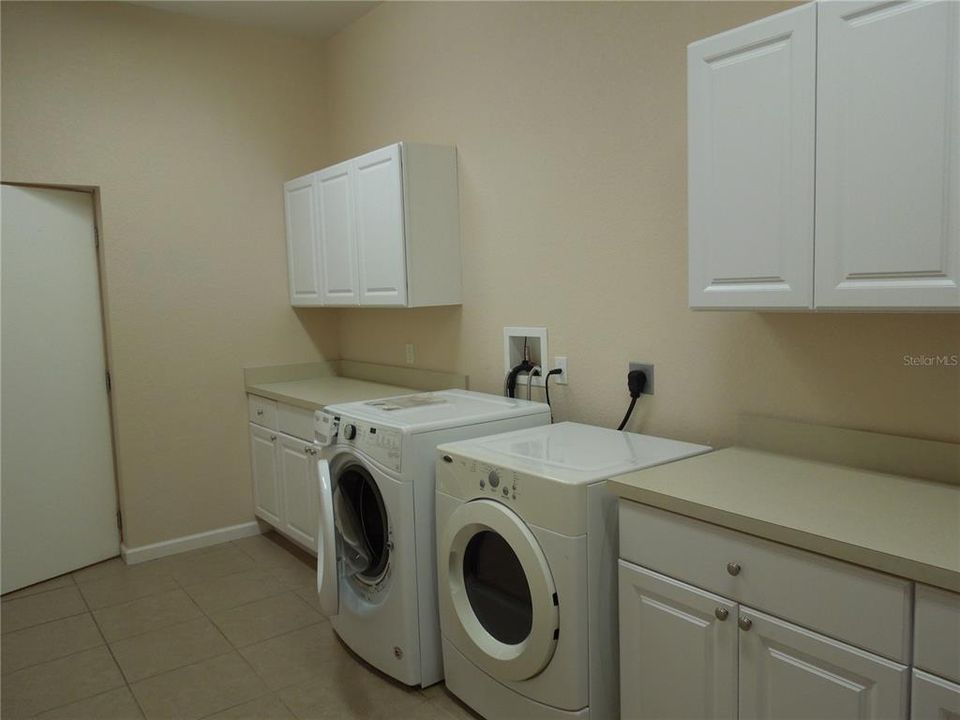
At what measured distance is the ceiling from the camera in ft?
11.8

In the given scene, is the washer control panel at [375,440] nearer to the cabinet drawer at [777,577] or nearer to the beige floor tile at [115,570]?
the cabinet drawer at [777,577]

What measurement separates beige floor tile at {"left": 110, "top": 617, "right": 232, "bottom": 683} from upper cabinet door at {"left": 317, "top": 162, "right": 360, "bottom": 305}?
1602 mm

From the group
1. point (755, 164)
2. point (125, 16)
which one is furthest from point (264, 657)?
point (125, 16)

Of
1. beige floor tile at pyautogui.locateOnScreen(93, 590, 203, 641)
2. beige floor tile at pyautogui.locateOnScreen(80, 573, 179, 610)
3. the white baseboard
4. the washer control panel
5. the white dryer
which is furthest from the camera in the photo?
the white baseboard

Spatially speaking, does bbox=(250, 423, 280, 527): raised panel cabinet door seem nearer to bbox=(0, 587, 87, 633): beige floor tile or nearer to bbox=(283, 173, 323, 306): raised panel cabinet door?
bbox=(283, 173, 323, 306): raised panel cabinet door

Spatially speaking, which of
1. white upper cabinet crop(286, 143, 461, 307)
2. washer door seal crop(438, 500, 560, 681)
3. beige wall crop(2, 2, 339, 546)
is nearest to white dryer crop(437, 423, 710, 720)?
washer door seal crop(438, 500, 560, 681)

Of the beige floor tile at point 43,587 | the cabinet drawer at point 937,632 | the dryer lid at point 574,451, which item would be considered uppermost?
the dryer lid at point 574,451

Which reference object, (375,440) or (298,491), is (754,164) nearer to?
(375,440)

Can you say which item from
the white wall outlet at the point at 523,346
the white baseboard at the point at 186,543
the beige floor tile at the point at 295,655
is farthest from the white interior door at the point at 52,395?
the white wall outlet at the point at 523,346

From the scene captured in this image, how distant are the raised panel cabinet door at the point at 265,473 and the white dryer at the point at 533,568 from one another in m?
1.70

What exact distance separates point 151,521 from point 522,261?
2.44 metres

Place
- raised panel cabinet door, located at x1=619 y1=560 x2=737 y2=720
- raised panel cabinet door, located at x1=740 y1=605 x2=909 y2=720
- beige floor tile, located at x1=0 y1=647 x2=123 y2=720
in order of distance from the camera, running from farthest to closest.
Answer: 1. beige floor tile, located at x1=0 y1=647 x2=123 y2=720
2. raised panel cabinet door, located at x1=619 y1=560 x2=737 y2=720
3. raised panel cabinet door, located at x1=740 y1=605 x2=909 y2=720

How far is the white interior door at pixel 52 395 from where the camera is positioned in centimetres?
339

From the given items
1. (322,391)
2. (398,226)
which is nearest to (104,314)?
(322,391)
